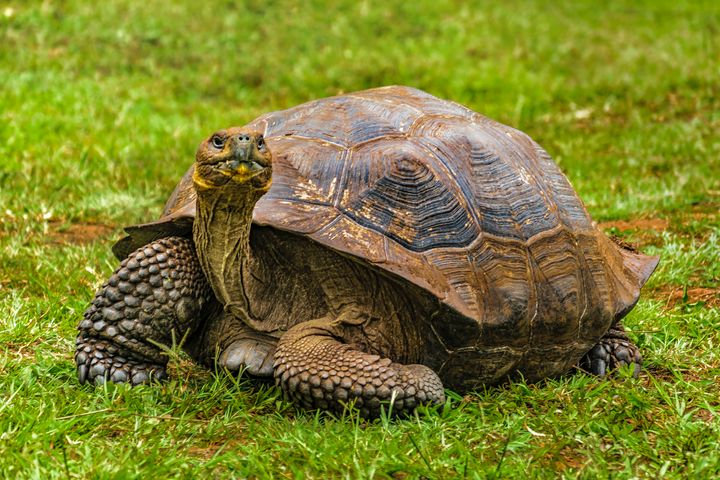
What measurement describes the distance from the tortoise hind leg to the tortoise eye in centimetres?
183

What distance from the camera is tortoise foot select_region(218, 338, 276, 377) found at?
10.9 feet

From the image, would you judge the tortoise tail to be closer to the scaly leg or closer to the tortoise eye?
the scaly leg

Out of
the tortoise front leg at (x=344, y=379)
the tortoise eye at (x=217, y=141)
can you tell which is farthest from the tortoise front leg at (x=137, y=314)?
the tortoise eye at (x=217, y=141)

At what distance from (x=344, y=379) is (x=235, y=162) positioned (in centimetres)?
81

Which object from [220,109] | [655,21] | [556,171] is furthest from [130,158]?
[655,21]

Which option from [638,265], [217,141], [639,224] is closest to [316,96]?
[639,224]

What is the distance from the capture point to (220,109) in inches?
361

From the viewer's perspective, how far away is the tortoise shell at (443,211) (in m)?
3.25

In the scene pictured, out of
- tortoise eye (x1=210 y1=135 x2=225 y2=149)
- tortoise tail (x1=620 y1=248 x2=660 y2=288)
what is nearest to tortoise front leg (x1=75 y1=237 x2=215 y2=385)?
tortoise eye (x1=210 y1=135 x2=225 y2=149)

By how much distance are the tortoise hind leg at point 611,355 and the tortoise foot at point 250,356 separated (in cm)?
138

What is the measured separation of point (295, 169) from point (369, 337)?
68 centimetres

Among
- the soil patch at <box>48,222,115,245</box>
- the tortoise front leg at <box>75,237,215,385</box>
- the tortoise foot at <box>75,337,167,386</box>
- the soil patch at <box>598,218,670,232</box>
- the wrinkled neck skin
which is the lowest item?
the soil patch at <box>598,218,670,232</box>

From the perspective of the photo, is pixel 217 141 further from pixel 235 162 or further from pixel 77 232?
pixel 77 232

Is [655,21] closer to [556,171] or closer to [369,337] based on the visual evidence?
[556,171]
